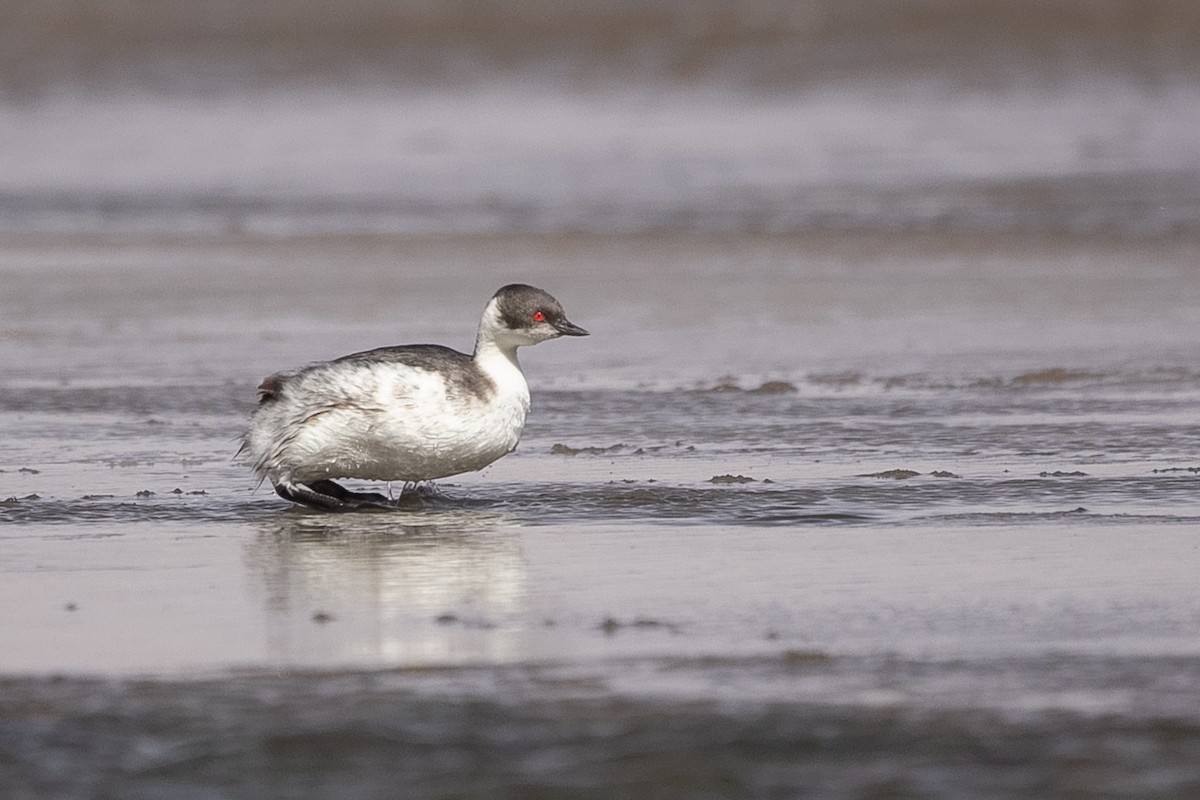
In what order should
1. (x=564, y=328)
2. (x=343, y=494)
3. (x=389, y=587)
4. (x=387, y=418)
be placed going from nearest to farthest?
(x=389, y=587) → (x=387, y=418) → (x=343, y=494) → (x=564, y=328)

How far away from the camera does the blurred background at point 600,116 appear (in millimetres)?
18578

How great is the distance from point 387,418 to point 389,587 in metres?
1.28

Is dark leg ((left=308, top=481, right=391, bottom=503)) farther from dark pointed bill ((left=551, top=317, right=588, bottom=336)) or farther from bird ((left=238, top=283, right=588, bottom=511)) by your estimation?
dark pointed bill ((left=551, top=317, right=588, bottom=336))

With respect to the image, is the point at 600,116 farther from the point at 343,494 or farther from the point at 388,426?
the point at 388,426

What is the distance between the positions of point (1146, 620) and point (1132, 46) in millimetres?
24615

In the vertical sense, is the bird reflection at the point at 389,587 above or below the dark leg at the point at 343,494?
below

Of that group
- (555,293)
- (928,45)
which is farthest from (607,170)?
(928,45)

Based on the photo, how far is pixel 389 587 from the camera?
6.33 metres

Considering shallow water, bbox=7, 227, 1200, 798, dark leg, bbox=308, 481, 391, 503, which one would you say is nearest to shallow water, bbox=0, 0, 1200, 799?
shallow water, bbox=7, 227, 1200, 798

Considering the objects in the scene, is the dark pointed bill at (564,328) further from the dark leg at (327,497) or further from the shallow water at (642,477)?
the dark leg at (327,497)

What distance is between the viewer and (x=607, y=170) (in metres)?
21.3

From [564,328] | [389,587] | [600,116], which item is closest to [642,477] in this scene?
[564,328]

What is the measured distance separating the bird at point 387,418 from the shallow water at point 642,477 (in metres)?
0.19

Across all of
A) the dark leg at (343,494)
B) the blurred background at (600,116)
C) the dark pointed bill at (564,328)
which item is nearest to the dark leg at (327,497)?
the dark leg at (343,494)
